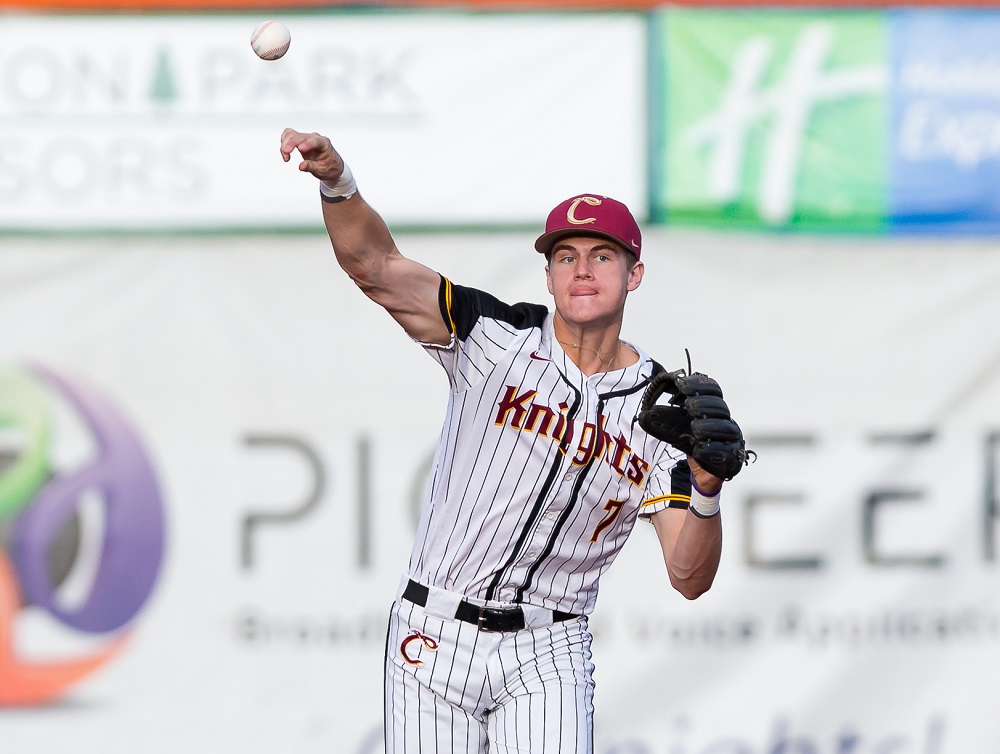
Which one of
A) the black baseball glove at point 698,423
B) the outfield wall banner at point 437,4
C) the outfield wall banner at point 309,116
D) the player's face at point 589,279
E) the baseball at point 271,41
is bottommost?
the black baseball glove at point 698,423

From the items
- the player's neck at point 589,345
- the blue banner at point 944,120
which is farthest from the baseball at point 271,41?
the blue banner at point 944,120

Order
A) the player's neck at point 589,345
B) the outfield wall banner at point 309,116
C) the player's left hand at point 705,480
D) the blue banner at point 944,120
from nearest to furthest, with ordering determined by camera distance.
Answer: the player's left hand at point 705,480
the player's neck at point 589,345
the outfield wall banner at point 309,116
the blue banner at point 944,120

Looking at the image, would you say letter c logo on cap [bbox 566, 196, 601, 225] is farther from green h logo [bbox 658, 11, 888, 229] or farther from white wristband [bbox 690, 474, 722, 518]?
green h logo [bbox 658, 11, 888, 229]

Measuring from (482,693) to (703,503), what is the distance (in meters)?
0.77

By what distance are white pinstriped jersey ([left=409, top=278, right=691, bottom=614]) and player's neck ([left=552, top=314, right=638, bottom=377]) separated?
29 mm

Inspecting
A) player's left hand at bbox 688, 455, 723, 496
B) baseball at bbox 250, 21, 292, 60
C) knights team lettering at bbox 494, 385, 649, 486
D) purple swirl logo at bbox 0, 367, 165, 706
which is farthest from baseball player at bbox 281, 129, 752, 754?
purple swirl logo at bbox 0, 367, 165, 706

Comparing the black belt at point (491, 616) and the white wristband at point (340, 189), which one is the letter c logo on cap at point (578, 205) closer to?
the white wristband at point (340, 189)

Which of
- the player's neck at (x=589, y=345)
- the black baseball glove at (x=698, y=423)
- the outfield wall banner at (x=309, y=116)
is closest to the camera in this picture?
the black baseball glove at (x=698, y=423)

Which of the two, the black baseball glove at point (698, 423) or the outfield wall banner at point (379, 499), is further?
the outfield wall banner at point (379, 499)

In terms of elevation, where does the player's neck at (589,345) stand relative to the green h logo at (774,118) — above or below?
below

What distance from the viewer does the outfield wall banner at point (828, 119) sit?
213 inches

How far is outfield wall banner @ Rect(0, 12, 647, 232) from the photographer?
5332 millimetres

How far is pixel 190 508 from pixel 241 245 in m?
1.04

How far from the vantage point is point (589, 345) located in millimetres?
A: 3596
